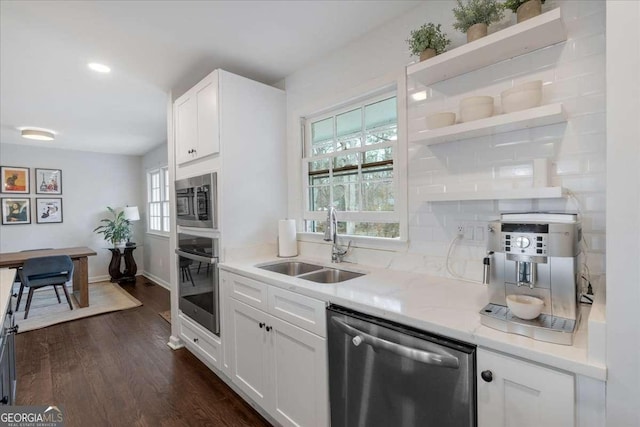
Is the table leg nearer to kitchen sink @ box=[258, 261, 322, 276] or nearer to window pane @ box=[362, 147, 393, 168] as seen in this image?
kitchen sink @ box=[258, 261, 322, 276]

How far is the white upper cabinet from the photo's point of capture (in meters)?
2.32

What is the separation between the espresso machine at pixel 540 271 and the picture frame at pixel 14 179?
7.00 m

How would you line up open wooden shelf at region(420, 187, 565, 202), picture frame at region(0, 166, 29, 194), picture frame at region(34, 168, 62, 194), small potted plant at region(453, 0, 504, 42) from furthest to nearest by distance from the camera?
picture frame at region(34, 168, 62, 194), picture frame at region(0, 166, 29, 194), small potted plant at region(453, 0, 504, 42), open wooden shelf at region(420, 187, 565, 202)

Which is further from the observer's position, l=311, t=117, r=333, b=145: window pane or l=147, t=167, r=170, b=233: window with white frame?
l=147, t=167, r=170, b=233: window with white frame

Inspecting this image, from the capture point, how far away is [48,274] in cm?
399

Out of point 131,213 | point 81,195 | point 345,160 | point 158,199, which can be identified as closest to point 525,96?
point 345,160

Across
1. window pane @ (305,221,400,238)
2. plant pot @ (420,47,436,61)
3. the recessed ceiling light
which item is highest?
the recessed ceiling light

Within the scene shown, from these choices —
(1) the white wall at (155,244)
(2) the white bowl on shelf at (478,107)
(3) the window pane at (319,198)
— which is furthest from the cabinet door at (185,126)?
(1) the white wall at (155,244)

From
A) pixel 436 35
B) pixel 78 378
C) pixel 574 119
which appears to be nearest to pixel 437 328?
pixel 574 119

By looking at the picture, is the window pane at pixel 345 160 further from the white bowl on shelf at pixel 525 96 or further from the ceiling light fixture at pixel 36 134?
the ceiling light fixture at pixel 36 134

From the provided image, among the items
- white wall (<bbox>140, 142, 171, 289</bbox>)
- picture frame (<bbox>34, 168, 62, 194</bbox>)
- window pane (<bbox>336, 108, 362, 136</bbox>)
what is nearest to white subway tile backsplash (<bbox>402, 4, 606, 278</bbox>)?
window pane (<bbox>336, 108, 362, 136</bbox>)

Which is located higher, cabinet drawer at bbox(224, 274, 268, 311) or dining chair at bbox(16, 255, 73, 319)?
cabinet drawer at bbox(224, 274, 268, 311)

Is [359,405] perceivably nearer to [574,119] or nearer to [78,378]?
[574,119]

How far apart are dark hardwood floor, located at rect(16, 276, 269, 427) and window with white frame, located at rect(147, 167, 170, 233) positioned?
92.8 inches
